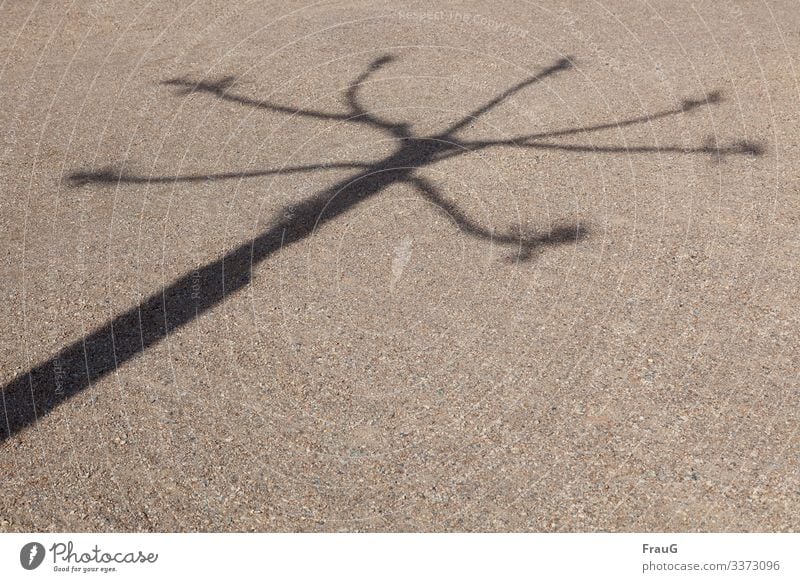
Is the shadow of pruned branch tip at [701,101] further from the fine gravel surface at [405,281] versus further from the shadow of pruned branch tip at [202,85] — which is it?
the shadow of pruned branch tip at [202,85]

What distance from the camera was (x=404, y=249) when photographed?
25.5 ft

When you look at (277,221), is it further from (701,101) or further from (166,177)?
(701,101)

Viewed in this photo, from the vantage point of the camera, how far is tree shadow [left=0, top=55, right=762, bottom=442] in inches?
253

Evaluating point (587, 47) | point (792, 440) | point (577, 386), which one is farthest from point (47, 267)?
point (587, 47)

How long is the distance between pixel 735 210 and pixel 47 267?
5.93 m

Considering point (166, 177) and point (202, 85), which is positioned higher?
point (202, 85)

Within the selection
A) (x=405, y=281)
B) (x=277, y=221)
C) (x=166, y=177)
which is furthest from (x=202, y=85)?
(x=405, y=281)

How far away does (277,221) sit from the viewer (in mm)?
8227

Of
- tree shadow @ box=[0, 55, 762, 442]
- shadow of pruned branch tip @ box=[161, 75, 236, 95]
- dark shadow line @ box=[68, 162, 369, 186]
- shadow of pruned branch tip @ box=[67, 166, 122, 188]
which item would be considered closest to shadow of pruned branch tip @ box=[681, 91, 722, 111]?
tree shadow @ box=[0, 55, 762, 442]

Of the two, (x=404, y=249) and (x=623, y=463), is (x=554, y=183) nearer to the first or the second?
(x=404, y=249)

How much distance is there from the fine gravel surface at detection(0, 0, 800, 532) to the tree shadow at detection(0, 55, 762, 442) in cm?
3

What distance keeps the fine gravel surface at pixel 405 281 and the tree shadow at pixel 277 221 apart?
0.03 meters

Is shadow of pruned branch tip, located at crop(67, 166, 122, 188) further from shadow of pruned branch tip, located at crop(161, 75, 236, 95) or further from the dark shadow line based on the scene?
shadow of pruned branch tip, located at crop(161, 75, 236, 95)

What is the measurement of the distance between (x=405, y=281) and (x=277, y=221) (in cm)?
152
